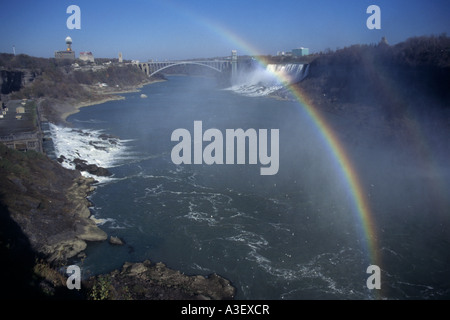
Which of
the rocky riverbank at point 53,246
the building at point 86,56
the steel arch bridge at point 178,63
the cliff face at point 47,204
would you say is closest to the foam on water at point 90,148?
the cliff face at point 47,204

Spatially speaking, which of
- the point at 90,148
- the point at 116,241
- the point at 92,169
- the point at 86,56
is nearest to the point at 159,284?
the point at 116,241

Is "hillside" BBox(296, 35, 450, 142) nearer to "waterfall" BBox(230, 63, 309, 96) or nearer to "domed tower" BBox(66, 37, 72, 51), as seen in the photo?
"waterfall" BBox(230, 63, 309, 96)

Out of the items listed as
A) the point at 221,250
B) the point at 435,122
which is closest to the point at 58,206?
the point at 221,250

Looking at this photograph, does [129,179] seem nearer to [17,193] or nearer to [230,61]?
[17,193]

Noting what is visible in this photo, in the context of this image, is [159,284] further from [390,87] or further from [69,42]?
[69,42]

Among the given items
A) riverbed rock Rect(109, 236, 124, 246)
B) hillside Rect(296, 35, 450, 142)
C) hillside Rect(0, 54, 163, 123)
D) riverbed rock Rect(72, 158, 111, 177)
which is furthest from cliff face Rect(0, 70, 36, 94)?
hillside Rect(296, 35, 450, 142)

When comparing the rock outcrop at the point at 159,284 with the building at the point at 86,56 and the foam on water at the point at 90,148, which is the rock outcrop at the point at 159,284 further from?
the building at the point at 86,56

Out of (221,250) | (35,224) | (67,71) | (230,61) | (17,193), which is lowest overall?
(221,250)

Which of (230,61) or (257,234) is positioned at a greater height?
(230,61)
